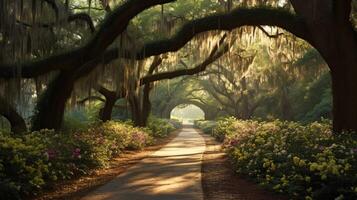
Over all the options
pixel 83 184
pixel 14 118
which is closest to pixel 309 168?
pixel 83 184

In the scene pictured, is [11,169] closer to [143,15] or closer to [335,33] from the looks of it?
[335,33]

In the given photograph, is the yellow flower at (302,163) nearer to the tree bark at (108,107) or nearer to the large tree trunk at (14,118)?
the large tree trunk at (14,118)

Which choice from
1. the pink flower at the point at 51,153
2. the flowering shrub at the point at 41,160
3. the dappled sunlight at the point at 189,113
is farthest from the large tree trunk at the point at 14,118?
the dappled sunlight at the point at 189,113

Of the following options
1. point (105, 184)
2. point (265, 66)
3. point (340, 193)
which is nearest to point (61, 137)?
point (105, 184)

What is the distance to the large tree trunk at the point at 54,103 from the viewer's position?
1519cm

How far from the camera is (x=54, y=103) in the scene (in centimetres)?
1538

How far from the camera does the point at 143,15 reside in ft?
75.3

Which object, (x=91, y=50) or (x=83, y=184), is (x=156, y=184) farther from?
(x=91, y=50)

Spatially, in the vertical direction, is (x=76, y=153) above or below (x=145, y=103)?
below

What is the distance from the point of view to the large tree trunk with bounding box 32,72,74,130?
15.2 m

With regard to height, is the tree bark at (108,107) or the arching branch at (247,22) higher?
the arching branch at (247,22)

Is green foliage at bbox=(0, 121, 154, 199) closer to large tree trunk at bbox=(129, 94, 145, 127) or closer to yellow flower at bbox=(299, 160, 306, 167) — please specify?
yellow flower at bbox=(299, 160, 306, 167)

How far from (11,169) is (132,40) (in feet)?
22.7

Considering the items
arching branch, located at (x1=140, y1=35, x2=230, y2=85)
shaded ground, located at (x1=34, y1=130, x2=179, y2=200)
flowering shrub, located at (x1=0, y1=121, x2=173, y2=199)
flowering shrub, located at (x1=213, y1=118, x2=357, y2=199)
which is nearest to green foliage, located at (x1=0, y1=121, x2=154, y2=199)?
flowering shrub, located at (x1=0, y1=121, x2=173, y2=199)
